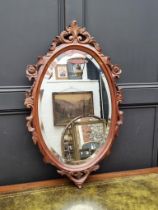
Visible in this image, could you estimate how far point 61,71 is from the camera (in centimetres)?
128

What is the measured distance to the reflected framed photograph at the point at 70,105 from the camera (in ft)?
4.25

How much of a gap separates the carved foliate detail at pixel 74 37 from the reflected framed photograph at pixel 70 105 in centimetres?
23

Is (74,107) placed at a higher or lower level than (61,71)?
lower

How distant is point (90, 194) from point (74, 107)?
1.39 feet

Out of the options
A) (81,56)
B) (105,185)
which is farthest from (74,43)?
(105,185)

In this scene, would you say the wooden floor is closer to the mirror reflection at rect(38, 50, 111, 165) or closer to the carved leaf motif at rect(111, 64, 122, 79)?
the mirror reflection at rect(38, 50, 111, 165)

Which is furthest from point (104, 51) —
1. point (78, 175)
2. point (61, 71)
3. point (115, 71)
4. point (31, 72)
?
point (78, 175)

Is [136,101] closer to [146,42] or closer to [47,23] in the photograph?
[146,42]

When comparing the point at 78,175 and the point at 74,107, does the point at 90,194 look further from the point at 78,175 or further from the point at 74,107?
the point at 74,107

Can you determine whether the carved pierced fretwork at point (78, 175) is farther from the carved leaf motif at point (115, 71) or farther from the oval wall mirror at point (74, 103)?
the carved leaf motif at point (115, 71)

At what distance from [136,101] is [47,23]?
0.62 m

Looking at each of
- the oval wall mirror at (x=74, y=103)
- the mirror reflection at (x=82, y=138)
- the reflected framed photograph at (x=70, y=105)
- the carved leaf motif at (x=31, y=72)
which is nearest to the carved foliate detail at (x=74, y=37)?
→ the oval wall mirror at (x=74, y=103)

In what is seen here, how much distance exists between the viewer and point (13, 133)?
4.33 feet

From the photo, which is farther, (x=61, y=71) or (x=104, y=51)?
(x=104, y=51)
